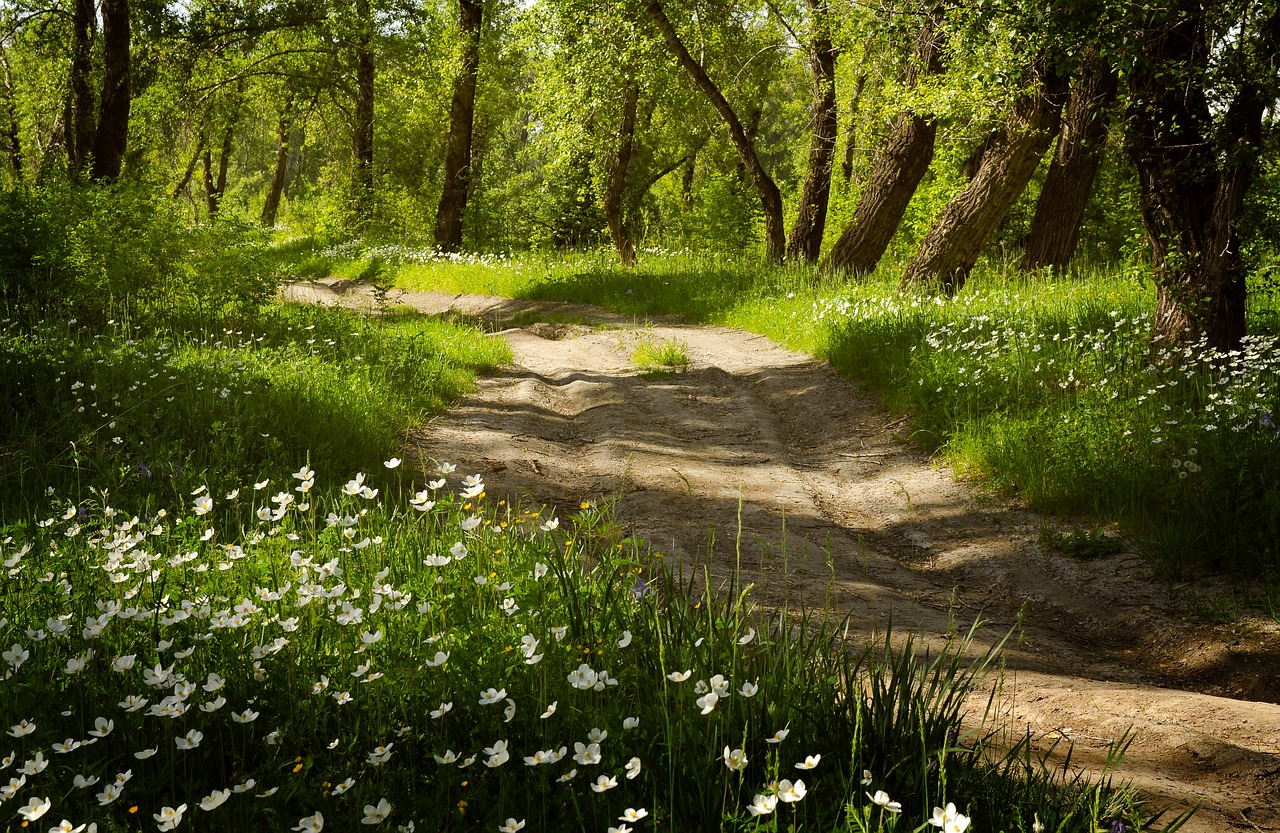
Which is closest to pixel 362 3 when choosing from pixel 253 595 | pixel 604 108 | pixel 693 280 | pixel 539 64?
pixel 539 64

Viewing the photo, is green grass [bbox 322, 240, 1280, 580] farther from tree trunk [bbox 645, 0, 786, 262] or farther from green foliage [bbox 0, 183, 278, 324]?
green foliage [bbox 0, 183, 278, 324]

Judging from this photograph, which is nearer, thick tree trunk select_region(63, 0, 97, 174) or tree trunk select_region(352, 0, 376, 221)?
thick tree trunk select_region(63, 0, 97, 174)

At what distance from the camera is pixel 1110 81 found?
1041cm

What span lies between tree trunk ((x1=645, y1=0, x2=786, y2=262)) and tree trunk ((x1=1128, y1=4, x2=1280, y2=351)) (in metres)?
10.0

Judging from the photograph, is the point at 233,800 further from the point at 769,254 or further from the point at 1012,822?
the point at 769,254

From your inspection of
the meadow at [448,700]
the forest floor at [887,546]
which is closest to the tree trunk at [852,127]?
the forest floor at [887,546]

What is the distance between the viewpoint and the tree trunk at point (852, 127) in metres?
18.6

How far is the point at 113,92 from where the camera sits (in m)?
13.2

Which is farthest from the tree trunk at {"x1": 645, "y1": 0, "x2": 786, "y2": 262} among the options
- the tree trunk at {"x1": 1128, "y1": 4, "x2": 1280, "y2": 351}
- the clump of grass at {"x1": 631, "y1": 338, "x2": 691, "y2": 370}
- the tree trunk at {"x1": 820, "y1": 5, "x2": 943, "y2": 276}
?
the tree trunk at {"x1": 1128, "y1": 4, "x2": 1280, "y2": 351}

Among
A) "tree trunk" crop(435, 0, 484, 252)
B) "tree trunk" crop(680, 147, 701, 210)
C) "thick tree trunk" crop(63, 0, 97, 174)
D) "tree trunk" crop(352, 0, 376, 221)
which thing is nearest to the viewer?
"thick tree trunk" crop(63, 0, 97, 174)

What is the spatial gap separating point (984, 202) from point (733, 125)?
5956 millimetres

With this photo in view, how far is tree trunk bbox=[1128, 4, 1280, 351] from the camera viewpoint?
21.3 ft

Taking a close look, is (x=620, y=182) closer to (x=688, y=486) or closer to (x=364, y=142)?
→ (x=364, y=142)

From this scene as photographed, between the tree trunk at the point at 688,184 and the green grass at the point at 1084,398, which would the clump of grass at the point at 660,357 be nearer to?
the green grass at the point at 1084,398
